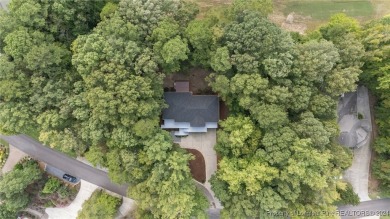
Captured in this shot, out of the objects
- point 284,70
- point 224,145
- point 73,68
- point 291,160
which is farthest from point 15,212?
point 284,70

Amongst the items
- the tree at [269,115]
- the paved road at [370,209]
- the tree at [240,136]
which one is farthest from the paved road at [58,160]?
the paved road at [370,209]

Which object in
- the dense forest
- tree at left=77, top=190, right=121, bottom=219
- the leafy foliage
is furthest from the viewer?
tree at left=77, top=190, right=121, bottom=219

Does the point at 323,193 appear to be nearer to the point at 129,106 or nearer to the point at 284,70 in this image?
the point at 284,70

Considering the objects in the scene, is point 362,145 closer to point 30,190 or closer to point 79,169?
point 79,169

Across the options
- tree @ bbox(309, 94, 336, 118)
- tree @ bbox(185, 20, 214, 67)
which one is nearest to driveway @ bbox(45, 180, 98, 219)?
tree @ bbox(185, 20, 214, 67)

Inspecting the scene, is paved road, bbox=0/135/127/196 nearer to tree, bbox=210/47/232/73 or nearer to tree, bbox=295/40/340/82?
tree, bbox=210/47/232/73

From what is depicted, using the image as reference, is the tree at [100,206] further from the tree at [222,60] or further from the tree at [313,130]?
the tree at [313,130]

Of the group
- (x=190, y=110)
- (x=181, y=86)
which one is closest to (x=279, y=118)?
(x=190, y=110)
